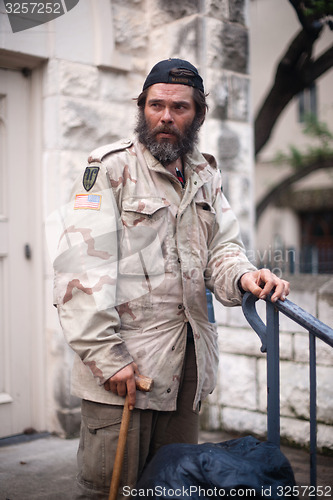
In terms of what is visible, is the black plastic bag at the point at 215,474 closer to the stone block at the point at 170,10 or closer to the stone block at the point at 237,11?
the stone block at the point at 170,10

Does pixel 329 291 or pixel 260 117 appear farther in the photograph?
pixel 260 117

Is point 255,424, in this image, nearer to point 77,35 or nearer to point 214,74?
point 214,74

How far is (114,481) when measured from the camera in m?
1.98

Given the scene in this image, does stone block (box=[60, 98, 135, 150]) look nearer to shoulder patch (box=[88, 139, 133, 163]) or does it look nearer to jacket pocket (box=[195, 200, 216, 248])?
shoulder patch (box=[88, 139, 133, 163])

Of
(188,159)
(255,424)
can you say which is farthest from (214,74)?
(255,424)

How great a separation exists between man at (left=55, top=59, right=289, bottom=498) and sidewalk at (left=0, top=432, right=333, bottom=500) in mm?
1013

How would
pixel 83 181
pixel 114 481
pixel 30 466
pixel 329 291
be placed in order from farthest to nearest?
pixel 329 291 < pixel 30 466 < pixel 83 181 < pixel 114 481

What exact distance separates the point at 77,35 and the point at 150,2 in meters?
0.76

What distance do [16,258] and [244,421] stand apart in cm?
203

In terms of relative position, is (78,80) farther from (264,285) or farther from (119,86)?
(264,285)

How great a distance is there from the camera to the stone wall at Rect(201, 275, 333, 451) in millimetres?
3553

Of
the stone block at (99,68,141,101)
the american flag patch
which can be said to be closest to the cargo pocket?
the american flag patch

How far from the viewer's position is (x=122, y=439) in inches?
78.7

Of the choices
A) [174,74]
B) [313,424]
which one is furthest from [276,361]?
[174,74]
